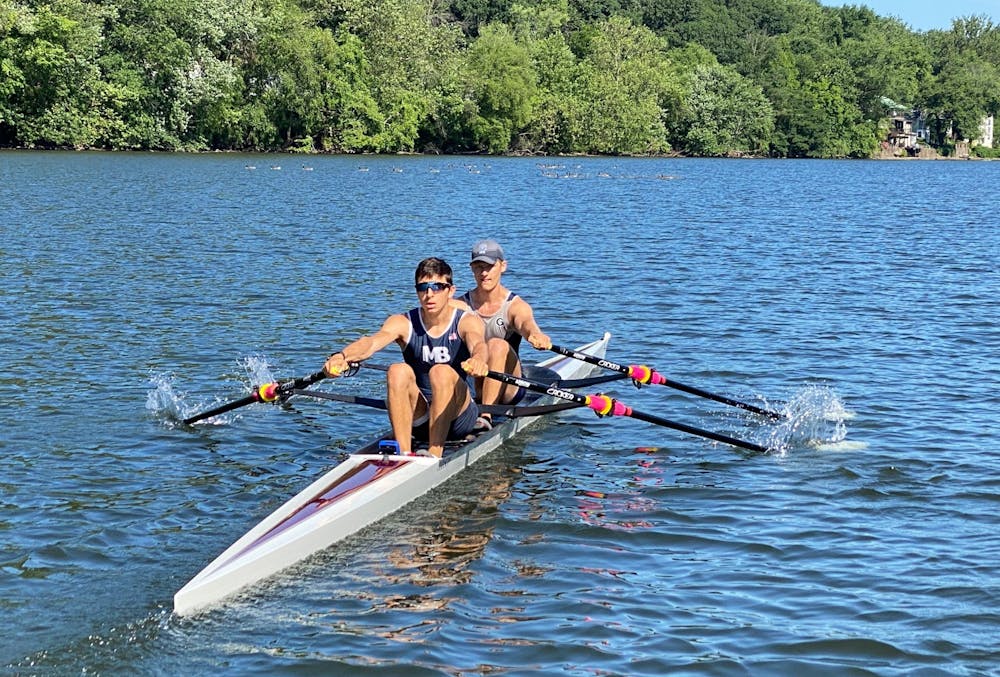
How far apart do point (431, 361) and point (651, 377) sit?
295cm

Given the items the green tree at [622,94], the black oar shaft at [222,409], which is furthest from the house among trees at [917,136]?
the black oar shaft at [222,409]

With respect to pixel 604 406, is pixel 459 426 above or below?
below

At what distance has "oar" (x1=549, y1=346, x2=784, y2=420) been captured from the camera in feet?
42.4

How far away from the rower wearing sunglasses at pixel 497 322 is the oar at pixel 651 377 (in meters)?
0.38

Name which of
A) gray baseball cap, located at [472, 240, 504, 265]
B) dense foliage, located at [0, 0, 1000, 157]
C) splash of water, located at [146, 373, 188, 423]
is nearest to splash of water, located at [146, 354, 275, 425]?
splash of water, located at [146, 373, 188, 423]

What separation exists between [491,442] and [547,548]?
259 centimetres

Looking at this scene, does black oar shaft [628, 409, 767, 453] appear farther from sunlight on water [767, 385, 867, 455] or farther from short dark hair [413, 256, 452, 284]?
short dark hair [413, 256, 452, 284]

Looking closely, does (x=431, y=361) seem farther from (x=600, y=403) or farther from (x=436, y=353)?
(x=600, y=403)

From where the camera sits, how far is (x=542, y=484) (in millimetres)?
11523

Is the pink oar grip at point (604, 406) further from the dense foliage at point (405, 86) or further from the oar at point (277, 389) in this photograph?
the dense foliage at point (405, 86)

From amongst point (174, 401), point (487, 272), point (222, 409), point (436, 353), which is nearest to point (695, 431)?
point (487, 272)

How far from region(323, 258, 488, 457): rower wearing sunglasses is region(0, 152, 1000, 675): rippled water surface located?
0.65 m

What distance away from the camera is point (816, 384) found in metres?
15.7

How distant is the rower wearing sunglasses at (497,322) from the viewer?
1203 centimetres
